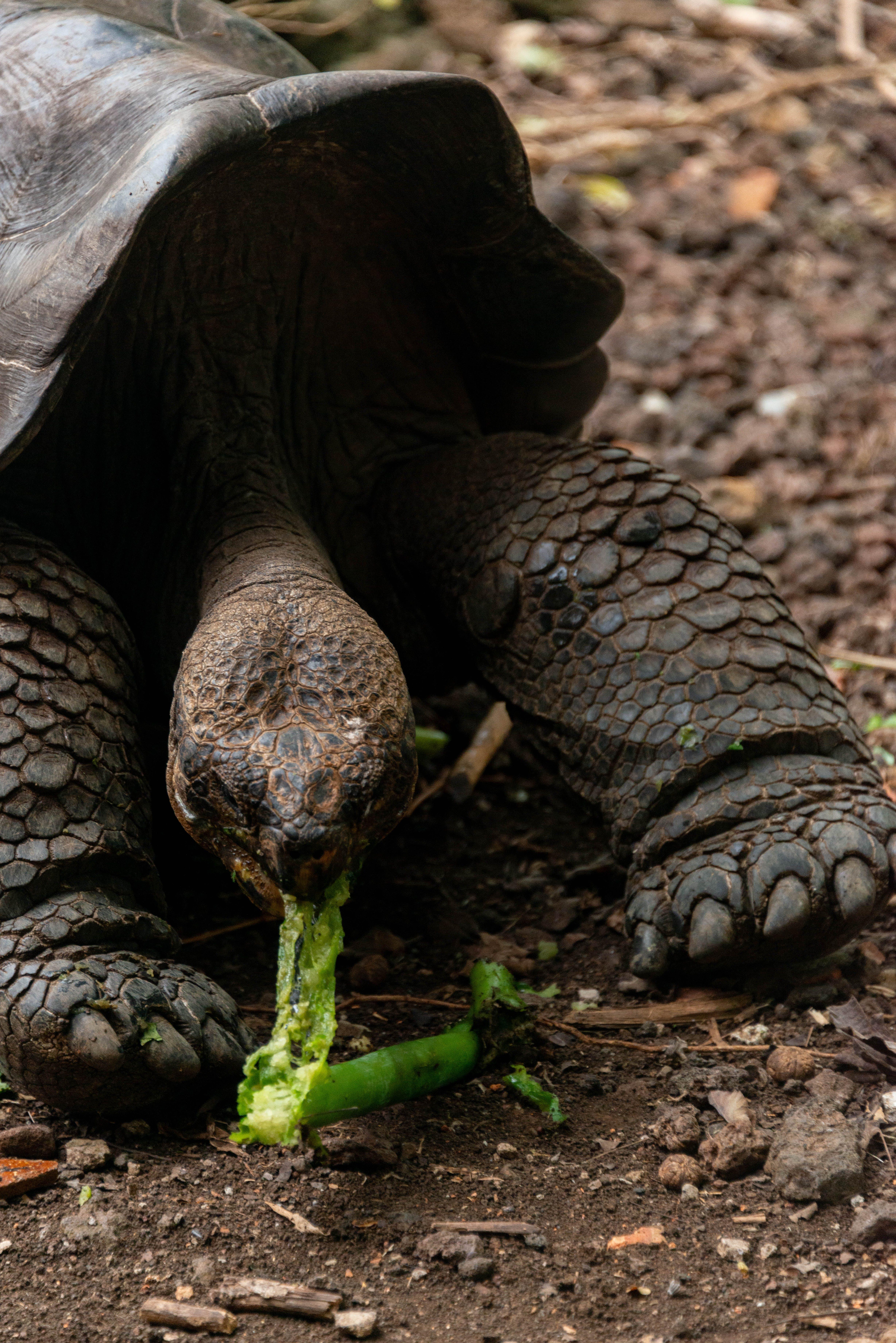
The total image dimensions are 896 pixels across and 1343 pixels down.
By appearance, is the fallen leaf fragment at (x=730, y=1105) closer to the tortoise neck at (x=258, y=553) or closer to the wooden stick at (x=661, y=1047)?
the wooden stick at (x=661, y=1047)

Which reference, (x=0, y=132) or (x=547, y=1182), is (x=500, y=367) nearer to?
(x=0, y=132)

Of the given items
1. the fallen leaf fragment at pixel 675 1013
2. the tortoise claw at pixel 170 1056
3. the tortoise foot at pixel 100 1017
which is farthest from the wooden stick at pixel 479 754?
the tortoise claw at pixel 170 1056

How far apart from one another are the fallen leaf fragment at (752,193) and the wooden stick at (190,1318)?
215 inches

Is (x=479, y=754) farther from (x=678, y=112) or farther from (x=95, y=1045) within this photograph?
(x=678, y=112)

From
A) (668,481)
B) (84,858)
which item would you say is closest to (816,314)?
(668,481)

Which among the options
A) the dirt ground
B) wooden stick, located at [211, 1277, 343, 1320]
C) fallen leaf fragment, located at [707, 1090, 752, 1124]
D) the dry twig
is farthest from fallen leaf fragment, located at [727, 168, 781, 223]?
wooden stick, located at [211, 1277, 343, 1320]

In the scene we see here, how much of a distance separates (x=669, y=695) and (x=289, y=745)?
989mm

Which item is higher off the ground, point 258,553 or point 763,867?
point 258,553

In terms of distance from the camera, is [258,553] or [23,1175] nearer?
[23,1175]

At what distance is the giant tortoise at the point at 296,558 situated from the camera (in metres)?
2.14

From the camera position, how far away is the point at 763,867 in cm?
245

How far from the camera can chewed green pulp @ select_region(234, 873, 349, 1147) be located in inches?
80.1

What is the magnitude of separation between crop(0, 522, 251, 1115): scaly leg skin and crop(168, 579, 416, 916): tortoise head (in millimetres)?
268

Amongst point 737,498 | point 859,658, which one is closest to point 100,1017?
point 859,658
